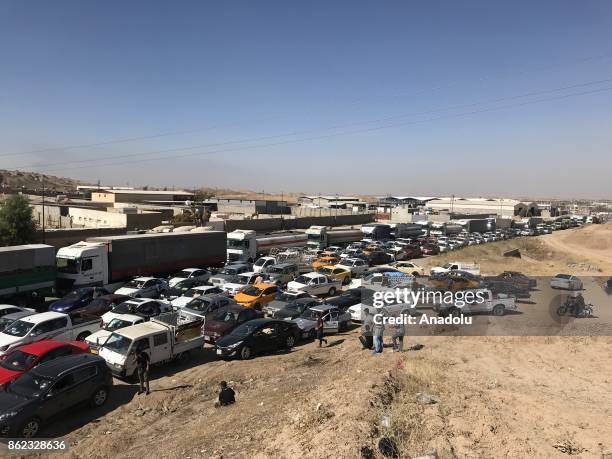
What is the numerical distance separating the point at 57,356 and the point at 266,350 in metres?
7.49

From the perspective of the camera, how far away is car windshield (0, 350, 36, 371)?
12.7 meters

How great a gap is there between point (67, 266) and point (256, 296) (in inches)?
463

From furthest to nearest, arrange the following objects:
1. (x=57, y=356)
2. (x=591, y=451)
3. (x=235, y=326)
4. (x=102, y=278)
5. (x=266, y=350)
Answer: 1. (x=102, y=278)
2. (x=235, y=326)
3. (x=266, y=350)
4. (x=57, y=356)
5. (x=591, y=451)

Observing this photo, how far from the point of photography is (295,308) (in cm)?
2153

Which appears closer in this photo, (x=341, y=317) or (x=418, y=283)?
(x=341, y=317)

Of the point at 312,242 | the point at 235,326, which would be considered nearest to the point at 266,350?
the point at 235,326

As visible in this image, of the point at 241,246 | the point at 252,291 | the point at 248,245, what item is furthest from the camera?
the point at 248,245

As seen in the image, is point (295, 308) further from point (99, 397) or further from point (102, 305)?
point (99, 397)

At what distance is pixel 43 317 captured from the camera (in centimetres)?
1606

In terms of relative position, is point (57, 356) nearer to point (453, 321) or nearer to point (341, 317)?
point (341, 317)

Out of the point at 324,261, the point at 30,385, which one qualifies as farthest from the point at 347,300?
the point at 30,385

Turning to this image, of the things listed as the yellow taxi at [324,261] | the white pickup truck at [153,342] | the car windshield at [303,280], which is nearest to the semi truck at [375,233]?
the yellow taxi at [324,261]

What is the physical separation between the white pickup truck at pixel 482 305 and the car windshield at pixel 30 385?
16.9 metres

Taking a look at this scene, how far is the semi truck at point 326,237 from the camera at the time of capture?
48.2 meters
